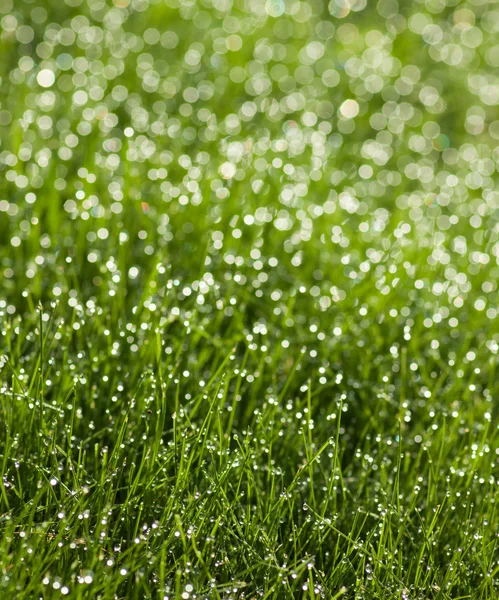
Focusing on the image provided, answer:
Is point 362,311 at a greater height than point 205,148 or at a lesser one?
lesser

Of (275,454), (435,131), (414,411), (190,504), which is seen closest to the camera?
(190,504)

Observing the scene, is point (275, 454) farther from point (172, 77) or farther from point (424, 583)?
point (172, 77)

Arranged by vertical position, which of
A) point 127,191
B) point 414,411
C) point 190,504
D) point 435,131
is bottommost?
point 190,504

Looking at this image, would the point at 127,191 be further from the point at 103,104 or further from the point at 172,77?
the point at 172,77

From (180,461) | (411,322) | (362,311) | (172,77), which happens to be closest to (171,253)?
(362,311)

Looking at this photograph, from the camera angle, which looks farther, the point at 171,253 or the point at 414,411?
the point at 171,253

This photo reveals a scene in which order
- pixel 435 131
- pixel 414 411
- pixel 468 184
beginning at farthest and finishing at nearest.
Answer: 1. pixel 435 131
2. pixel 468 184
3. pixel 414 411
